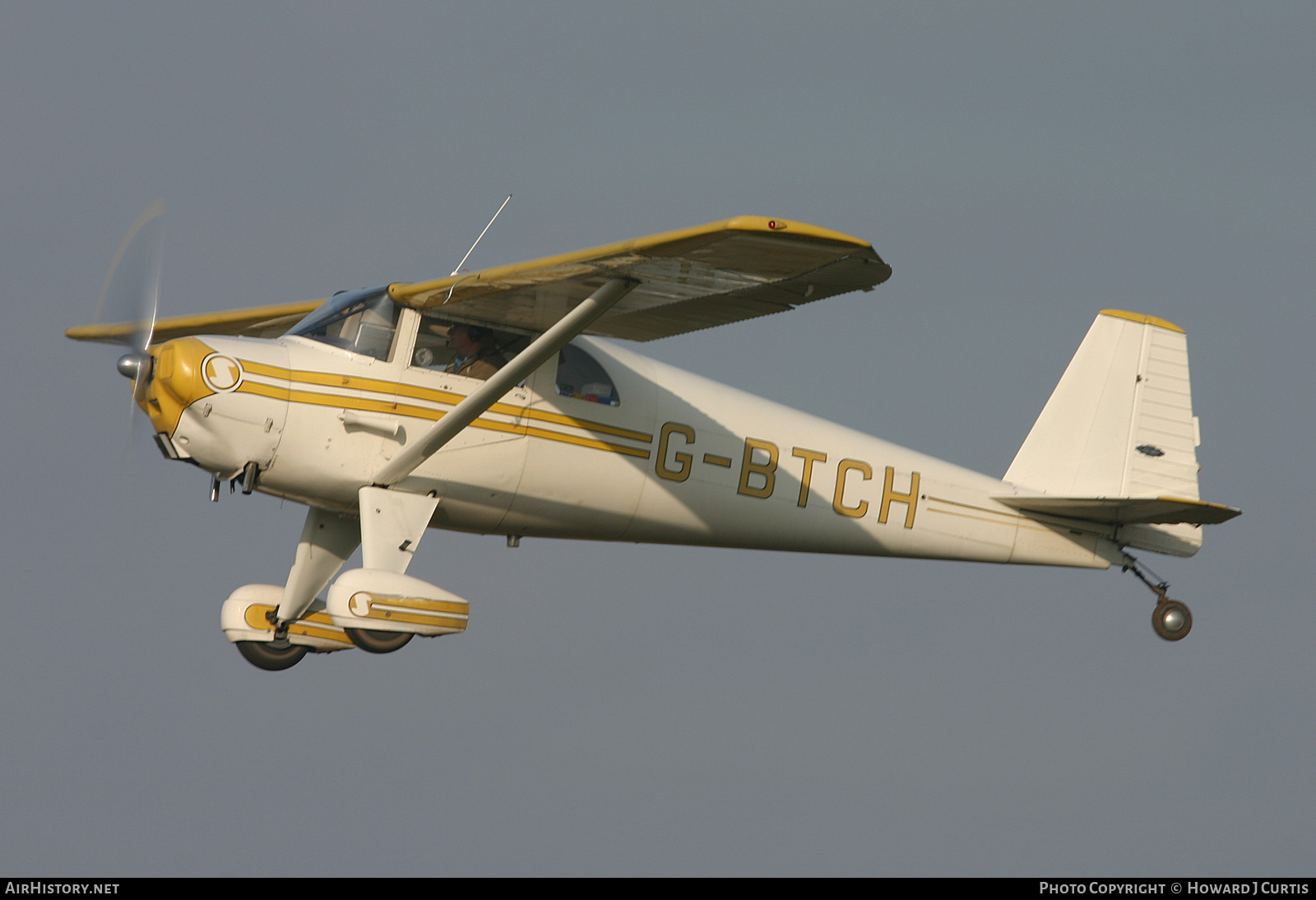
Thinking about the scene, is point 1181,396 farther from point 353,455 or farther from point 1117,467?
point 353,455

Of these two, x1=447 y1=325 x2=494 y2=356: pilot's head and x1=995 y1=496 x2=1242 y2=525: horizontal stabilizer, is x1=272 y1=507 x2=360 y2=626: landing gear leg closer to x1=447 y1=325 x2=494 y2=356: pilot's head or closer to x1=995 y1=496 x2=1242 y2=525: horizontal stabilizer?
x1=447 y1=325 x2=494 y2=356: pilot's head

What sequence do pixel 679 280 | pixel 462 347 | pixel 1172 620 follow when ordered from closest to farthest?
pixel 679 280
pixel 462 347
pixel 1172 620

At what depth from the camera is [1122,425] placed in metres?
13.4

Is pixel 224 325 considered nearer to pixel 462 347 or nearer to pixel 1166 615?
pixel 462 347

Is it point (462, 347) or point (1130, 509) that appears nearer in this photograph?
point (462, 347)

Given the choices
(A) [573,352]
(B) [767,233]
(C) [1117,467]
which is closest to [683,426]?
(A) [573,352]

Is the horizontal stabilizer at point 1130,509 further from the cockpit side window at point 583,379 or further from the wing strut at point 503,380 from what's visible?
the wing strut at point 503,380

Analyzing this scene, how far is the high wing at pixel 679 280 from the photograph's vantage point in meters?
8.95

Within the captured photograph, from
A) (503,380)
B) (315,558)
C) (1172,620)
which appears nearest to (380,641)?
(315,558)

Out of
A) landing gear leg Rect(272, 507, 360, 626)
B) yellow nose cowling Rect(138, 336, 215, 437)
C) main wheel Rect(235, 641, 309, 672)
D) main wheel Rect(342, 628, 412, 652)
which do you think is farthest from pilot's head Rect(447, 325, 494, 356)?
main wheel Rect(235, 641, 309, 672)

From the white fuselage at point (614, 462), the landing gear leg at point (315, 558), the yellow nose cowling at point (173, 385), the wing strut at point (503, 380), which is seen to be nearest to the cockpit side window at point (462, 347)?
the white fuselage at point (614, 462)

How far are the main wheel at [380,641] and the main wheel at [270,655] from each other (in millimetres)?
1826

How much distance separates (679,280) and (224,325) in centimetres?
522

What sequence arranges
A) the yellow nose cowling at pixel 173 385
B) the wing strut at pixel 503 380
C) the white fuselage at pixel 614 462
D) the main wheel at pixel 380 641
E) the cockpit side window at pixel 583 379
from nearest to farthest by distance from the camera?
the wing strut at pixel 503 380 → the yellow nose cowling at pixel 173 385 → the main wheel at pixel 380 641 → the white fuselage at pixel 614 462 → the cockpit side window at pixel 583 379
